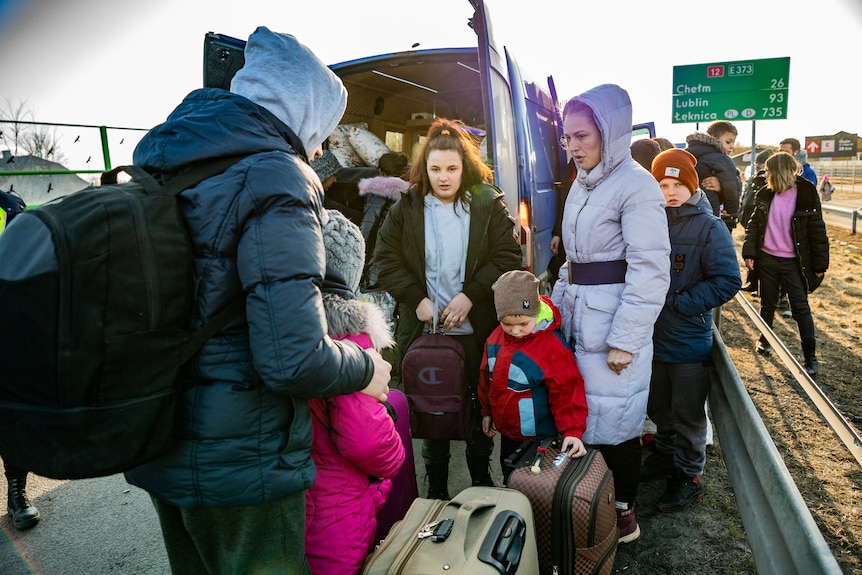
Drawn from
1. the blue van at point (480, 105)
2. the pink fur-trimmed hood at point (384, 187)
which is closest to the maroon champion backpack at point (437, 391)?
Answer: the blue van at point (480, 105)

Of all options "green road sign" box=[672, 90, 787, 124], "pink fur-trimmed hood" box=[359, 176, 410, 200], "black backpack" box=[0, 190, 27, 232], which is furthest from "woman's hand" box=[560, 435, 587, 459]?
"green road sign" box=[672, 90, 787, 124]

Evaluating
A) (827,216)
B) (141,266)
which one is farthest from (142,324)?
(827,216)

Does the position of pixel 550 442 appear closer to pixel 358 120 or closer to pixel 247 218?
pixel 247 218

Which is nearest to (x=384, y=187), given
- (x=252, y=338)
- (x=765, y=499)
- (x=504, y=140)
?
(x=504, y=140)

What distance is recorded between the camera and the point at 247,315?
1.27 metres

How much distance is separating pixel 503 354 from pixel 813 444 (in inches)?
100

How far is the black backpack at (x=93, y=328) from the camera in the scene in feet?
3.61

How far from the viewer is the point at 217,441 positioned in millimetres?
1319

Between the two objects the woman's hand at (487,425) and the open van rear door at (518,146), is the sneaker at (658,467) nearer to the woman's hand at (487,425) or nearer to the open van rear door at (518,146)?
the woman's hand at (487,425)

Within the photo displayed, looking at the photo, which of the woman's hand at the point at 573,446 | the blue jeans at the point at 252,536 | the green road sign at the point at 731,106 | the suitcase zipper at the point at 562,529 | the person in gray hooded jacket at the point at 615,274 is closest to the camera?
the blue jeans at the point at 252,536

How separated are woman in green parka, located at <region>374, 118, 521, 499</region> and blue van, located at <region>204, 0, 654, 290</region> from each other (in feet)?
1.90

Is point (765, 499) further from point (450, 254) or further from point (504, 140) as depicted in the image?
point (504, 140)

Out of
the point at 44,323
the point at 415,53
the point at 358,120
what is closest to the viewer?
the point at 44,323

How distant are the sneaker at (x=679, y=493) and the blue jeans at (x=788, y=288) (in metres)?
2.94
